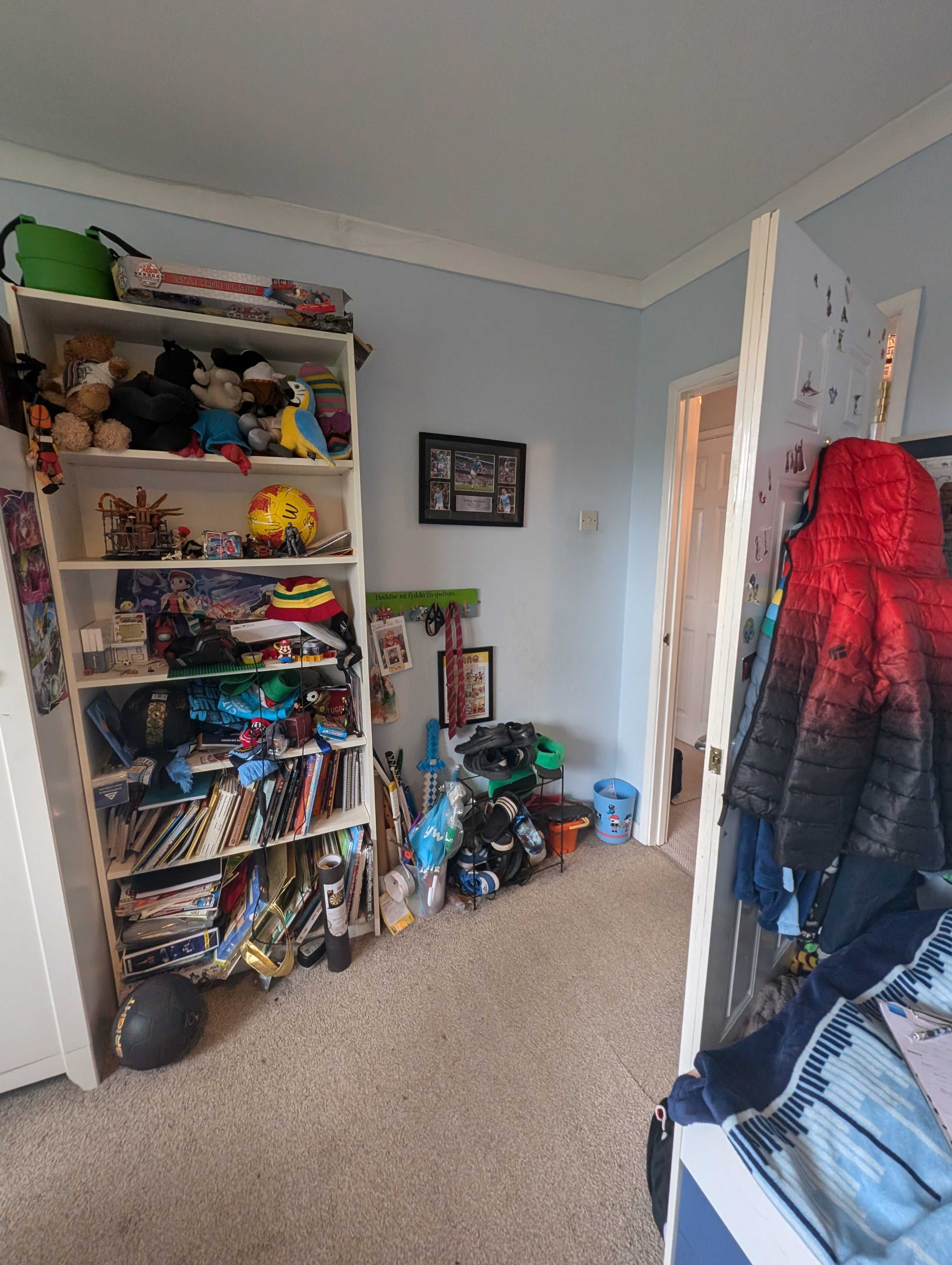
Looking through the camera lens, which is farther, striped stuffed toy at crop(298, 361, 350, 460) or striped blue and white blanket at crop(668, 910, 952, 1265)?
striped stuffed toy at crop(298, 361, 350, 460)

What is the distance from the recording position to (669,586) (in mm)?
2240

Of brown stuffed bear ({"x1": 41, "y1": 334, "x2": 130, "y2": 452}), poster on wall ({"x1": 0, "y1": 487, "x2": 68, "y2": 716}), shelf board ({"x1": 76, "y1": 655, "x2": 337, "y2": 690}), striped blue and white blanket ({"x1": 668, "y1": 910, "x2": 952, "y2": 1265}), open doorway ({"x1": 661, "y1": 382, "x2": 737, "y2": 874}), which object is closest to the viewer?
striped blue and white blanket ({"x1": 668, "y1": 910, "x2": 952, "y2": 1265})

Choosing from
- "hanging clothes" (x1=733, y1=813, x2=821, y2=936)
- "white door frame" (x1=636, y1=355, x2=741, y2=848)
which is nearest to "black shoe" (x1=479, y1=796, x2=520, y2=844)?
"white door frame" (x1=636, y1=355, x2=741, y2=848)

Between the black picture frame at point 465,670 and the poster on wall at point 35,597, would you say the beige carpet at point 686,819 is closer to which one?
the black picture frame at point 465,670

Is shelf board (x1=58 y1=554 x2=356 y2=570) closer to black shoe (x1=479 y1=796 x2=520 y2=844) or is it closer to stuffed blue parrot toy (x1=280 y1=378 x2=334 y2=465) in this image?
stuffed blue parrot toy (x1=280 y1=378 x2=334 y2=465)

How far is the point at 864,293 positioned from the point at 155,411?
6.45 ft

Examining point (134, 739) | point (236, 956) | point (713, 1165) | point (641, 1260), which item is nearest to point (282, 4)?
point (134, 739)

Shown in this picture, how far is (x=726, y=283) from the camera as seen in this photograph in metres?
1.81

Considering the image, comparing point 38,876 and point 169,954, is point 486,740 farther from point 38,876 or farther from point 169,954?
point 38,876

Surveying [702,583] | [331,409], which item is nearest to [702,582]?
[702,583]

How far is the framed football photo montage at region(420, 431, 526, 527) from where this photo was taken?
6.47 ft

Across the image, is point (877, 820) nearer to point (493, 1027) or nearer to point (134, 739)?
point (493, 1027)

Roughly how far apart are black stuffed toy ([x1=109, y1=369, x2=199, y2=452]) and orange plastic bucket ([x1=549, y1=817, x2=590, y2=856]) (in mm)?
2119

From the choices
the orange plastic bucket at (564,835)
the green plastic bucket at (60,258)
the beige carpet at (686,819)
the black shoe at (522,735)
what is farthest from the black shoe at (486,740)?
the green plastic bucket at (60,258)
